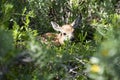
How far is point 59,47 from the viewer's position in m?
5.15

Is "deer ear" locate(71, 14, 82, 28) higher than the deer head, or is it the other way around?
"deer ear" locate(71, 14, 82, 28)

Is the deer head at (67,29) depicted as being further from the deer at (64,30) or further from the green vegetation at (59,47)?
the green vegetation at (59,47)

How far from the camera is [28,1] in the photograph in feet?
18.6

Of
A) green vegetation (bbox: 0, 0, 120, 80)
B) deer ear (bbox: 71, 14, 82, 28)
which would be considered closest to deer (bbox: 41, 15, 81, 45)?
deer ear (bbox: 71, 14, 82, 28)

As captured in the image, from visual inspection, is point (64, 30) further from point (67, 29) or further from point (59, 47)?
point (59, 47)

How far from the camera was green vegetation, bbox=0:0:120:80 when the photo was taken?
2477mm

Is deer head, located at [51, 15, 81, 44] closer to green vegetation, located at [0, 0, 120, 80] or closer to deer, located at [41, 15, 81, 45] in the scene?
deer, located at [41, 15, 81, 45]

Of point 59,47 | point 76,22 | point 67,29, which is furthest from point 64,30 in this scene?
point 59,47

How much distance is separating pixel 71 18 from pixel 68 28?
278mm

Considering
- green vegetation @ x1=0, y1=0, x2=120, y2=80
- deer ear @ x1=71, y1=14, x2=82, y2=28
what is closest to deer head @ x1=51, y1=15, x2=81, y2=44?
deer ear @ x1=71, y1=14, x2=82, y2=28

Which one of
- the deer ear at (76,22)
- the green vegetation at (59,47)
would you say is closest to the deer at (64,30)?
the deer ear at (76,22)

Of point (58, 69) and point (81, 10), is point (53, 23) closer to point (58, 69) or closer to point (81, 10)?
point (81, 10)

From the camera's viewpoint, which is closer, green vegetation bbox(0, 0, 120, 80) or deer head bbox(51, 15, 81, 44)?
green vegetation bbox(0, 0, 120, 80)

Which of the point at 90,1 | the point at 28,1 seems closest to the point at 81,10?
the point at 90,1
